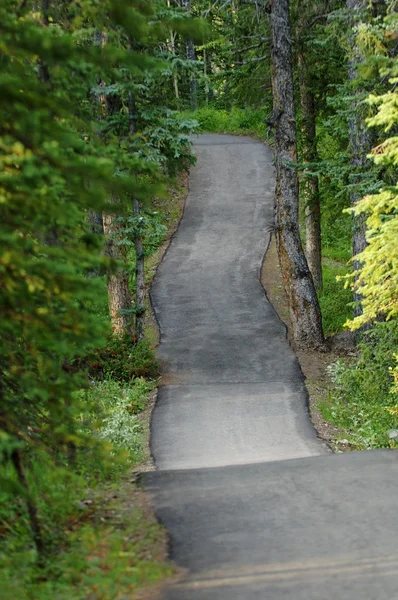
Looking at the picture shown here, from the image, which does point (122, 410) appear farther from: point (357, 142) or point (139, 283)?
point (357, 142)

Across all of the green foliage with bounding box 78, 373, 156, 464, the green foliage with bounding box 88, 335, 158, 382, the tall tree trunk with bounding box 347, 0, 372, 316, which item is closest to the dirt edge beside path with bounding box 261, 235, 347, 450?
the tall tree trunk with bounding box 347, 0, 372, 316

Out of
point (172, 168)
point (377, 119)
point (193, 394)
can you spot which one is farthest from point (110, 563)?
point (172, 168)

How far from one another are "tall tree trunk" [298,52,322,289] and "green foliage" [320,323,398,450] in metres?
5.73

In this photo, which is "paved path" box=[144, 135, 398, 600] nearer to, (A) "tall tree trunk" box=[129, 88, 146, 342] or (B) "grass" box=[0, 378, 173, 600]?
(B) "grass" box=[0, 378, 173, 600]

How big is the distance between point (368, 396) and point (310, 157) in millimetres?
8623

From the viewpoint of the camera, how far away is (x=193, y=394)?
1678 centimetres

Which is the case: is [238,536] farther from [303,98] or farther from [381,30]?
[303,98]

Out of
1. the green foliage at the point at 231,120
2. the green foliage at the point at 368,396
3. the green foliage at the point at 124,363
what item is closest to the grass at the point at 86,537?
the green foliage at the point at 368,396

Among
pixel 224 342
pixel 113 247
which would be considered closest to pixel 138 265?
pixel 113 247

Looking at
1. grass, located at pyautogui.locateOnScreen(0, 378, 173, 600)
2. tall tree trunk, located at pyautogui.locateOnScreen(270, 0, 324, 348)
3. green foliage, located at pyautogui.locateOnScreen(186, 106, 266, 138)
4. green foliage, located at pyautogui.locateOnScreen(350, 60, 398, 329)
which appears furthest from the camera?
green foliage, located at pyautogui.locateOnScreen(186, 106, 266, 138)

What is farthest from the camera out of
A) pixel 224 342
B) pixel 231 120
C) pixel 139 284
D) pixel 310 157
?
pixel 231 120

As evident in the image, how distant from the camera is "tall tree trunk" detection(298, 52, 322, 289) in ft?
70.2

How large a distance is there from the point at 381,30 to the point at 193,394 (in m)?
8.18

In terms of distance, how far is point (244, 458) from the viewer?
1291 centimetres
